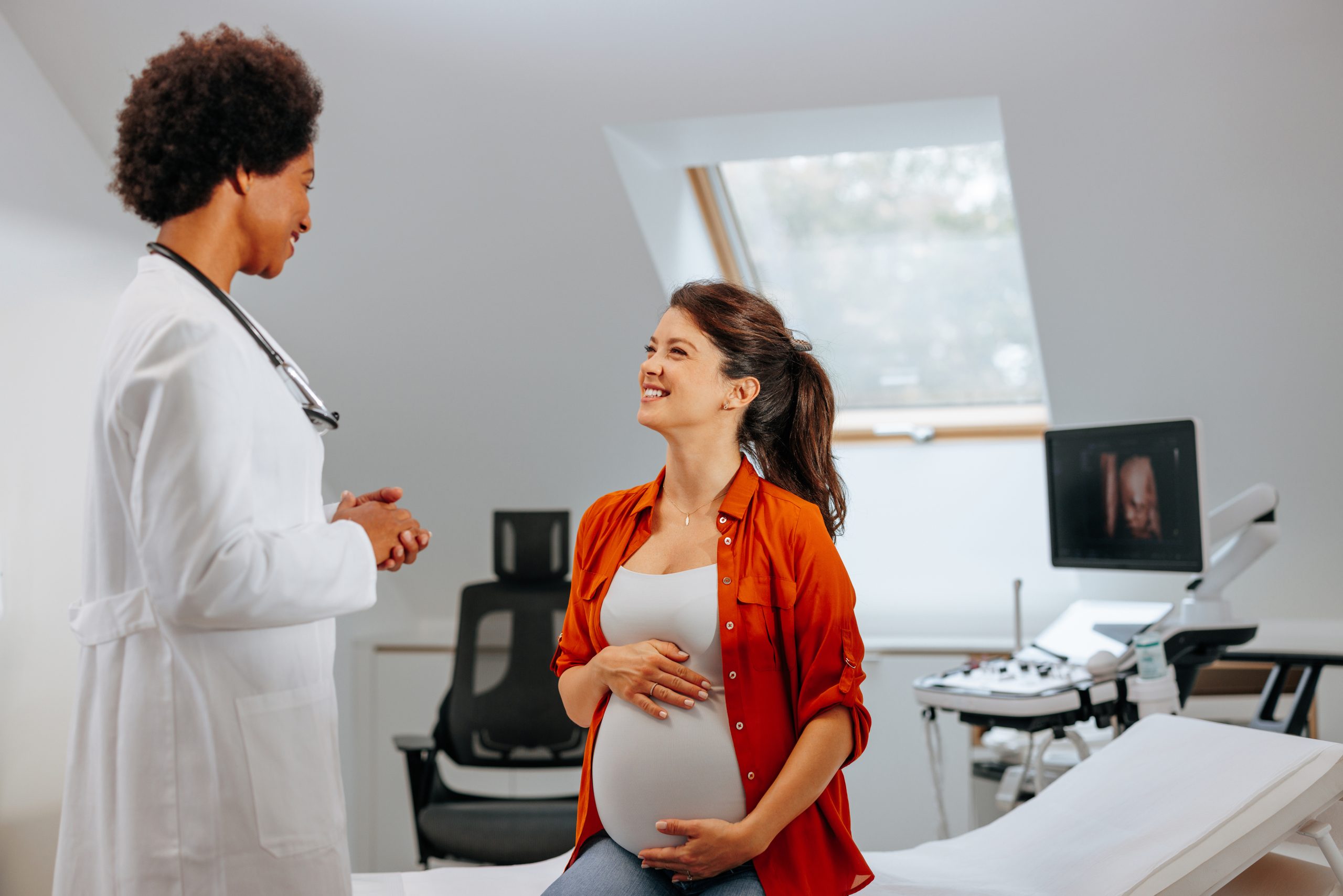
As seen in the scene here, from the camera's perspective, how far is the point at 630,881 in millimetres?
1360

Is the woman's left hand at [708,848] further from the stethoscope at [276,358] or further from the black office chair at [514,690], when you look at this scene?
the black office chair at [514,690]

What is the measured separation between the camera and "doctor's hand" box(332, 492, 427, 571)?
1131 mm

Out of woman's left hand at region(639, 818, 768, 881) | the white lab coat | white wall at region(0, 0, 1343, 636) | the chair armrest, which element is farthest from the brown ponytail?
the chair armrest

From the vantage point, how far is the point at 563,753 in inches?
117

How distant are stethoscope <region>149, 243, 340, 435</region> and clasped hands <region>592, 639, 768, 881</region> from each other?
51cm

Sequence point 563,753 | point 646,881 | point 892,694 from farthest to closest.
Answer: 1. point 892,694
2. point 563,753
3. point 646,881

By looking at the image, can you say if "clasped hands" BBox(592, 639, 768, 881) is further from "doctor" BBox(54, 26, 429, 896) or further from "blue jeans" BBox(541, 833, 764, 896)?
"doctor" BBox(54, 26, 429, 896)

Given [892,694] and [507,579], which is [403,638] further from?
[892,694]

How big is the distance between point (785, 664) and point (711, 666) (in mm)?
106

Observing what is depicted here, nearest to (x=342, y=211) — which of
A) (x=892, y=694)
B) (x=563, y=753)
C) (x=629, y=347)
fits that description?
(x=629, y=347)

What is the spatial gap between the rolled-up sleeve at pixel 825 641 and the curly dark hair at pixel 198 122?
0.84 metres

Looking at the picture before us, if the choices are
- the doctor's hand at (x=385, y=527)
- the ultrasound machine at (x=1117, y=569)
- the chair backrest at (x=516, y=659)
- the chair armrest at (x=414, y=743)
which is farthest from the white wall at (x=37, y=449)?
the ultrasound machine at (x=1117, y=569)

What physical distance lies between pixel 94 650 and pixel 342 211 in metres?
2.20

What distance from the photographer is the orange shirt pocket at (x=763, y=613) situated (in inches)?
54.2
